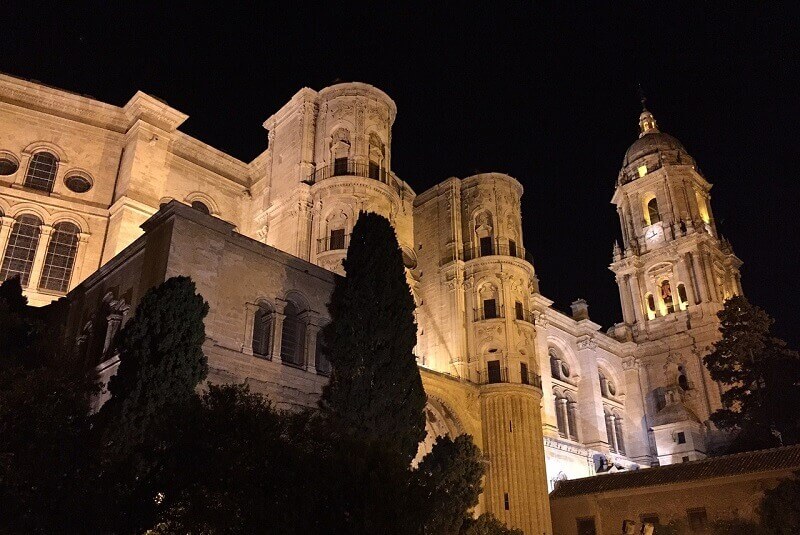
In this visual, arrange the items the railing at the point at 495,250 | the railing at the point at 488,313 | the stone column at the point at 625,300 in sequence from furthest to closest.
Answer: the stone column at the point at 625,300 → the railing at the point at 495,250 → the railing at the point at 488,313

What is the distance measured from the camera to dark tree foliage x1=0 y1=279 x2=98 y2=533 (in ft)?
39.9

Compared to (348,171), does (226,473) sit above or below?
below

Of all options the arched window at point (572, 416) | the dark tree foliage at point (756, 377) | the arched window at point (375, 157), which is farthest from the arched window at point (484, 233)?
the dark tree foliage at point (756, 377)

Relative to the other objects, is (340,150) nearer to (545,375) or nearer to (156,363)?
(156,363)

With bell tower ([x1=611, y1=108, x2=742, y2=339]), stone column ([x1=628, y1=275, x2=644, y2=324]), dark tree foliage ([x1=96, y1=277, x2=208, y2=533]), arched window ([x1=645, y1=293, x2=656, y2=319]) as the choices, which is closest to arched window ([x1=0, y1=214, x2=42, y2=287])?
dark tree foliage ([x1=96, y1=277, x2=208, y2=533])

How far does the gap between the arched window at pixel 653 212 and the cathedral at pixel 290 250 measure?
16717 millimetres

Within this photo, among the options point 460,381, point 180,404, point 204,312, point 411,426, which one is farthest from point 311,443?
point 460,381

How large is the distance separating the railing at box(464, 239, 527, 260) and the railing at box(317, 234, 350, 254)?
7.76m

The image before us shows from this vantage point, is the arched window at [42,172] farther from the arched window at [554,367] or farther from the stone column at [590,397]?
the stone column at [590,397]

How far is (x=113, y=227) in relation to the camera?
27.8 metres

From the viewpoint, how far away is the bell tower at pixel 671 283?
43.3 m

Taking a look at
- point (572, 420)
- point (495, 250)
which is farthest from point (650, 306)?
point (495, 250)

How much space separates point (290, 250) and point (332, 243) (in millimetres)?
1716

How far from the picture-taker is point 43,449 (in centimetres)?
1334
